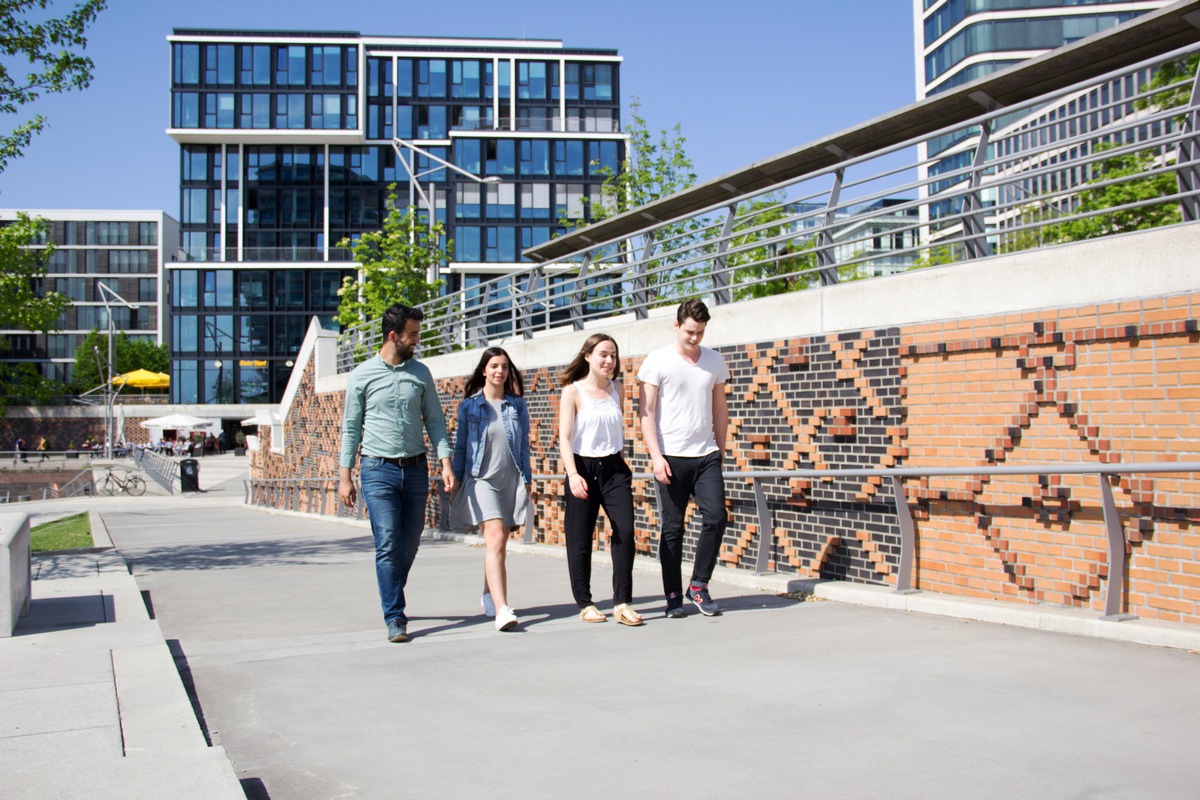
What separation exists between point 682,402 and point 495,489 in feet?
3.91

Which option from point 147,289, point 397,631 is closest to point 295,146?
point 147,289

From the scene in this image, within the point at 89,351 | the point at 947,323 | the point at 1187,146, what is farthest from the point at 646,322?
the point at 89,351

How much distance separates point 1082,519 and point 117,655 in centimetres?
485

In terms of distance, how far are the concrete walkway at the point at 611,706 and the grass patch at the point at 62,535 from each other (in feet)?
29.3

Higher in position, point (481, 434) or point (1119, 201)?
point (1119, 201)

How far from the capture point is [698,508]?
261 inches

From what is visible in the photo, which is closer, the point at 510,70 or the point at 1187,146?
the point at 1187,146

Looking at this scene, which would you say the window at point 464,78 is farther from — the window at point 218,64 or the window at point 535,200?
the window at point 218,64

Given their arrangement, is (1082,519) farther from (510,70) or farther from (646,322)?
(510,70)

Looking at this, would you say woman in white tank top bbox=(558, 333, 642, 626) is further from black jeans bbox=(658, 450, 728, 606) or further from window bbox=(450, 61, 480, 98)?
window bbox=(450, 61, 480, 98)

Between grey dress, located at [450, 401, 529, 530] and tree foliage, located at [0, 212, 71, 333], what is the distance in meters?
11.8

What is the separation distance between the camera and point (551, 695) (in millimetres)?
4645

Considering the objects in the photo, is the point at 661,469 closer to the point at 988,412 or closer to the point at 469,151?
the point at 988,412

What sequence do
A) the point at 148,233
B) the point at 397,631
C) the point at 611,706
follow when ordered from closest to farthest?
the point at 611,706, the point at 397,631, the point at 148,233
